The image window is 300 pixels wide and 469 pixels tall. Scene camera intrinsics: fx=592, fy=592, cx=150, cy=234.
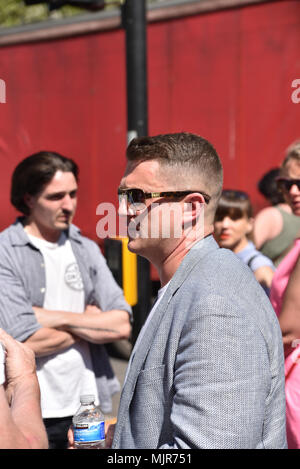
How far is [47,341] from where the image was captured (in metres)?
2.88

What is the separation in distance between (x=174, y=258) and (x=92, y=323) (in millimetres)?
1295

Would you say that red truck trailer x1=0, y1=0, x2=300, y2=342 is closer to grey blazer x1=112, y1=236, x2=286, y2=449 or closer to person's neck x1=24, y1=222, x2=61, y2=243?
person's neck x1=24, y1=222, x2=61, y2=243

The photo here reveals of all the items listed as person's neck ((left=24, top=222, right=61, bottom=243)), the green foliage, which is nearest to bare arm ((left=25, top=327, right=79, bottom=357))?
person's neck ((left=24, top=222, right=61, bottom=243))

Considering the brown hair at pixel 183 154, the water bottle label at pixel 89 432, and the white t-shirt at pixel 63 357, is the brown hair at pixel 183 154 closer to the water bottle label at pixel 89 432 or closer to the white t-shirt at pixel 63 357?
the water bottle label at pixel 89 432

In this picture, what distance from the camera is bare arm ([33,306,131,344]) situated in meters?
2.92

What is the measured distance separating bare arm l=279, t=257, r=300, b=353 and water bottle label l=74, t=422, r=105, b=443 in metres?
0.90

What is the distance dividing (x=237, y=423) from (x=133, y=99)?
337 cm

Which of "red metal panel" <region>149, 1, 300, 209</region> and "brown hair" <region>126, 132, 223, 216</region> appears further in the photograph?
"red metal panel" <region>149, 1, 300, 209</region>

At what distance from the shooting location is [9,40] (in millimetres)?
7496

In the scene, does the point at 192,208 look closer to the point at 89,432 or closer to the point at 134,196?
the point at 134,196

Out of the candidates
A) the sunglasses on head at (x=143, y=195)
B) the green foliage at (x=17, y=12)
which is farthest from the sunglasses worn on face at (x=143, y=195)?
the green foliage at (x=17, y=12)

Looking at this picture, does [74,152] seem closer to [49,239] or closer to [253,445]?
[49,239]
